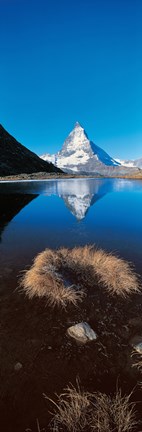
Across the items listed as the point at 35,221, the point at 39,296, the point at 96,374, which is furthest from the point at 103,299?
the point at 35,221

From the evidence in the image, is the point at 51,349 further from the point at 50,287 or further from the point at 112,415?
the point at 50,287

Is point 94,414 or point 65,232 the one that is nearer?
point 94,414

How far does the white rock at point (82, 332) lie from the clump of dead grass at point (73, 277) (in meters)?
1.37

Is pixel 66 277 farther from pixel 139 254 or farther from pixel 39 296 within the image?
pixel 139 254

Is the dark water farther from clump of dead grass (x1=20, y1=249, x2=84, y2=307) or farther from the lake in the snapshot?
clump of dead grass (x1=20, y1=249, x2=84, y2=307)

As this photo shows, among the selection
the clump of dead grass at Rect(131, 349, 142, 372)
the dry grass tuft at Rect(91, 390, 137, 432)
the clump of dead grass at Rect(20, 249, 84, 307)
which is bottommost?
the clump of dead grass at Rect(131, 349, 142, 372)

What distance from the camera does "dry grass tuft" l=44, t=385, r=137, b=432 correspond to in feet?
13.4

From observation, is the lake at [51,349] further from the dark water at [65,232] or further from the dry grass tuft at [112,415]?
the dark water at [65,232]

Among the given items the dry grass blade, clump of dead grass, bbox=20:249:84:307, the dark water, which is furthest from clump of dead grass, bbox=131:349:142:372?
the dark water

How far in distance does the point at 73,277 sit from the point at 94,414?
563 cm

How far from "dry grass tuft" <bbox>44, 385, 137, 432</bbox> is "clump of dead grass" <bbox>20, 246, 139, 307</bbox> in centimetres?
371

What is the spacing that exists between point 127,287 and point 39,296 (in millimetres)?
3531

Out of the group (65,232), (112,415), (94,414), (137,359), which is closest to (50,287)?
(137,359)

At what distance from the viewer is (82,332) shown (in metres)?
6.64
